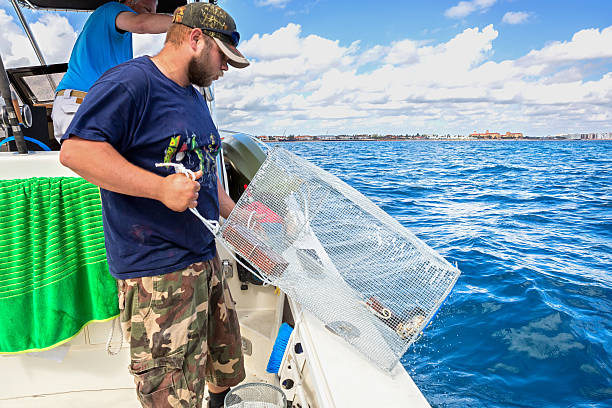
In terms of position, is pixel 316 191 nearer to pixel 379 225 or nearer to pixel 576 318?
pixel 379 225

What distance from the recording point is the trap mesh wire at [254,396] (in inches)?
72.6

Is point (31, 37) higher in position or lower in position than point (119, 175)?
higher

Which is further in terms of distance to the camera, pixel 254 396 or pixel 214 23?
pixel 254 396

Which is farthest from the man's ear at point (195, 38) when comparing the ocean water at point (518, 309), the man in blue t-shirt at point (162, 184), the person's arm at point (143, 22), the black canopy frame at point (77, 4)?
the ocean water at point (518, 309)

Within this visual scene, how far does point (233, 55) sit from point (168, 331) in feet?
3.42

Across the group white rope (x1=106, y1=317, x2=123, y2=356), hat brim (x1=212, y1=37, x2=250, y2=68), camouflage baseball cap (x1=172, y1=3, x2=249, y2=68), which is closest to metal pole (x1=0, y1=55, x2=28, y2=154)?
white rope (x1=106, y1=317, x2=123, y2=356)

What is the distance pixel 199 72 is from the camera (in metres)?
1.47

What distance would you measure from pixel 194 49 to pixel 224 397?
1568mm

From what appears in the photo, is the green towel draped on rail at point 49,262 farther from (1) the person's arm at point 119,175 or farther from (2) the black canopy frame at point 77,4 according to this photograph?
(2) the black canopy frame at point 77,4

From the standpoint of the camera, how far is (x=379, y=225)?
1.73 metres

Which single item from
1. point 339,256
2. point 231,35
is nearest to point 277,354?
point 339,256

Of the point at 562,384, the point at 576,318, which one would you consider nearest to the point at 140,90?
the point at 562,384

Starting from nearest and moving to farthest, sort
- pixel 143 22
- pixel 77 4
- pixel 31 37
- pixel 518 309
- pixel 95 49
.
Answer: pixel 143 22, pixel 95 49, pixel 77 4, pixel 31 37, pixel 518 309

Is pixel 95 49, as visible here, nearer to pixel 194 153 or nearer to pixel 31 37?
pixel 194 153
